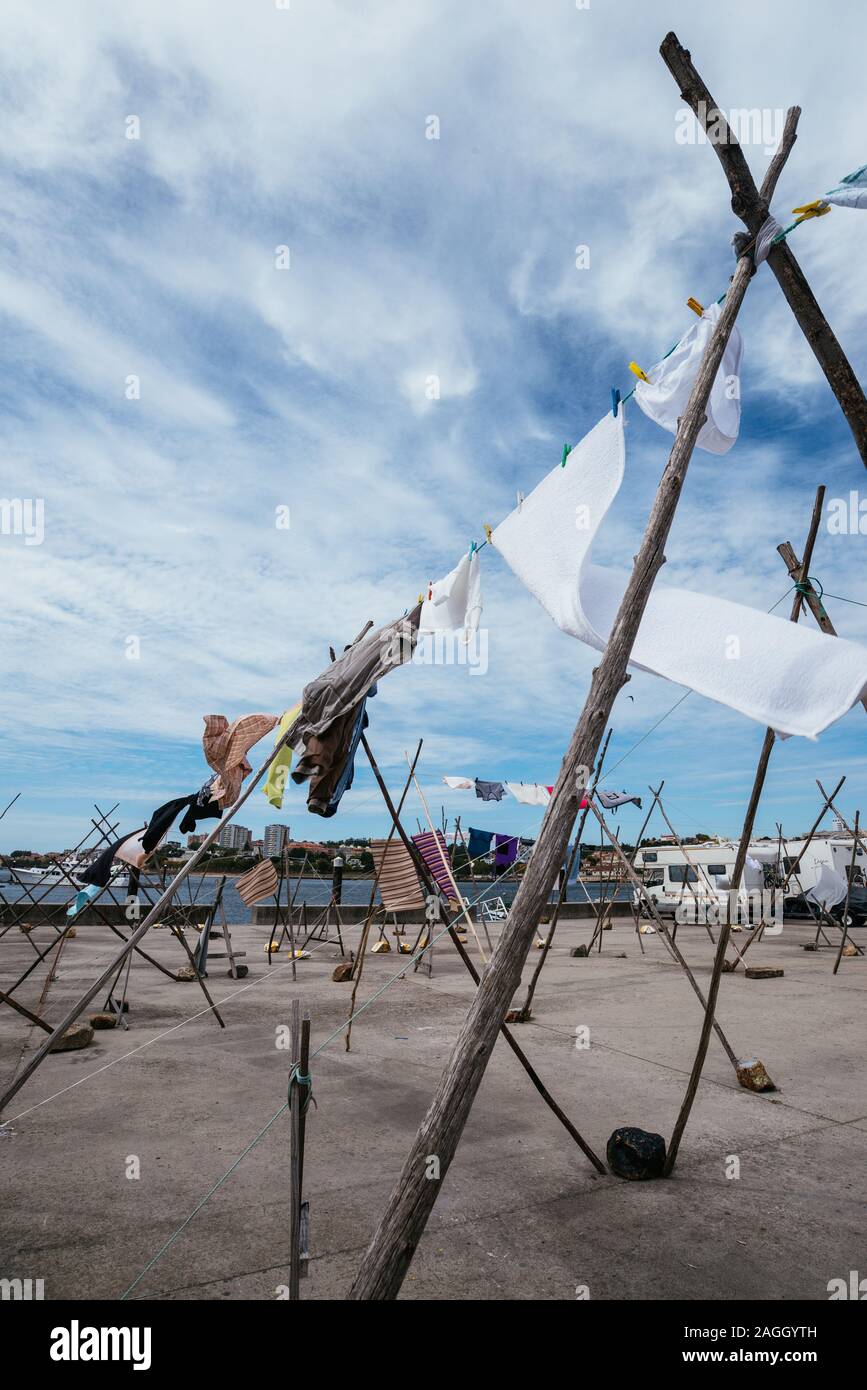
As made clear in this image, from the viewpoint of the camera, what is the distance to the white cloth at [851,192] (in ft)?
12.2

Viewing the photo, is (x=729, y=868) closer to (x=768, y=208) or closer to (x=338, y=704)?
(x=338, y=704)

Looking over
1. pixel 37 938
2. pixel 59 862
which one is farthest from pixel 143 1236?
pixel 37 938

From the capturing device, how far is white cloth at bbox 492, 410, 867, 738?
285 cm

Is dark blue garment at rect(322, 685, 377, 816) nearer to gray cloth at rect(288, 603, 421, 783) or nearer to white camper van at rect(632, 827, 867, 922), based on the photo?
gray cloth at rect(288, 603, 421, 783)

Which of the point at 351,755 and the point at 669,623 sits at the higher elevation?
the point at 669,623

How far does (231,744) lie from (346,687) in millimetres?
1960

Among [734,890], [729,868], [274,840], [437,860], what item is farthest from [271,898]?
[734,890]

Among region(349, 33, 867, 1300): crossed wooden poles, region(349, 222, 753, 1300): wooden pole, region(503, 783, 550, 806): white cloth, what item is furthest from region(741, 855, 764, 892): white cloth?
region(349, 222, 753, 1300): wooden pole

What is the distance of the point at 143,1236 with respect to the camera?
377 cm

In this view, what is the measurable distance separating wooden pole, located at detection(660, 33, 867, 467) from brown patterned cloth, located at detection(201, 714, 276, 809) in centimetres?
498

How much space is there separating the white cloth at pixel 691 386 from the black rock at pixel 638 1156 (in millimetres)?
4276

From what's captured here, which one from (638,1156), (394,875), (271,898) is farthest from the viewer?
(271,898)

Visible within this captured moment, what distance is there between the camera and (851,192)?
376 cm
